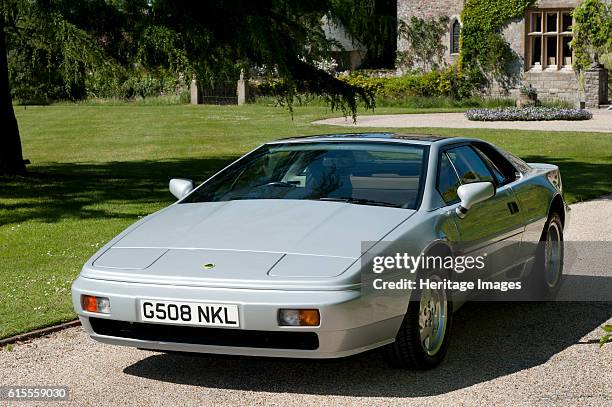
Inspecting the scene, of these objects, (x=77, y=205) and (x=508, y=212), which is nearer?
(x=508, y=212)

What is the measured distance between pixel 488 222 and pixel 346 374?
156cm

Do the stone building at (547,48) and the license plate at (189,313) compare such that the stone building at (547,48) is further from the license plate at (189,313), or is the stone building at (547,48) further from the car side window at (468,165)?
the license plate at (189,313)

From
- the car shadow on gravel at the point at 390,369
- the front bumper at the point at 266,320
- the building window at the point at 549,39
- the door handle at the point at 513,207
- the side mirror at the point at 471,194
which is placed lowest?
the car shadow on gravel at the point at 390,369

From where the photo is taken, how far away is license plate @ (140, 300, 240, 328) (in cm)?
520

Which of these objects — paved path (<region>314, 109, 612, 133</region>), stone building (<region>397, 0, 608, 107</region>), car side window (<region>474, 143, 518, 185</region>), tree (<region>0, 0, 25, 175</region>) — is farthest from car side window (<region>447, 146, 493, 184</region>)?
stone building (<region>397, 0, 608, 107</region>)

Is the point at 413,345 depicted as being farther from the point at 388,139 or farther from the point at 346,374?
the point at 388,139

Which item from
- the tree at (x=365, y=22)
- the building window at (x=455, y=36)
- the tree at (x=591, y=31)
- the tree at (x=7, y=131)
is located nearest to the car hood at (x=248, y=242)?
the tree at (x=365, y=22)

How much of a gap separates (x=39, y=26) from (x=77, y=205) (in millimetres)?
2544

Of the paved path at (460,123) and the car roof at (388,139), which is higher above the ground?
the car roof at (388,139)

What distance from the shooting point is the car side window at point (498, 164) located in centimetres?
741

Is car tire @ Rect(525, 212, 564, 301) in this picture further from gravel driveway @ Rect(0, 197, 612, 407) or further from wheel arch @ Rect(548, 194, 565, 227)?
gravel driveway @ Rect(0, 197, 612, 407)

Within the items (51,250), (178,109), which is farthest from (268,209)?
(178,109)

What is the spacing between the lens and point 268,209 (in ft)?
20.4

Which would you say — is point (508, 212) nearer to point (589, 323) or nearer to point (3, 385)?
point (589, 323)
